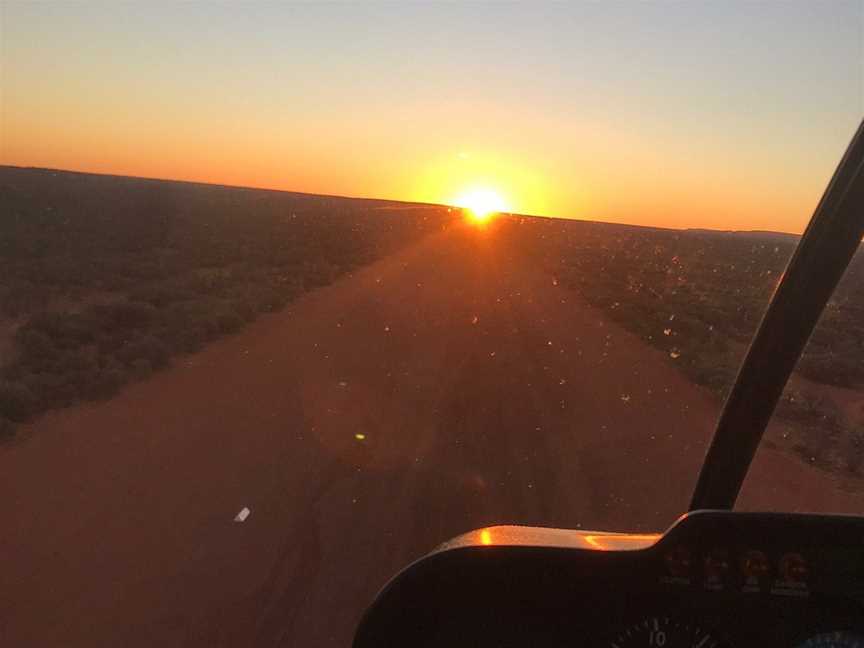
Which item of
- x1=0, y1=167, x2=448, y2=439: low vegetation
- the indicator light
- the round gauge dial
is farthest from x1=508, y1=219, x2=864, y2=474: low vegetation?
x1=0, y1=167, x2=448, y2=439: low vegetation

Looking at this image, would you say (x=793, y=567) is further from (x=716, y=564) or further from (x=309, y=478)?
(x=309, y=478)

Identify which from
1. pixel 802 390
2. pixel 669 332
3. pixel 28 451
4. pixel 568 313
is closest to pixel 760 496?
pixel 802 390

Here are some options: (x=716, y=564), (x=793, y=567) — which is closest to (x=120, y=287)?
(x=716, y=564)

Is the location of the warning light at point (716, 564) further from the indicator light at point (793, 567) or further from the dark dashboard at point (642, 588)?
the indicator light at point (793, 567)

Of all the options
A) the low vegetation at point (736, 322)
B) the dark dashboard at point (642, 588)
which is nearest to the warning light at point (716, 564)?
the dark dashboard at point (642, 588)

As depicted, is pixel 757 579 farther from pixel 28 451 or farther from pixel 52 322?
pixel 52 322

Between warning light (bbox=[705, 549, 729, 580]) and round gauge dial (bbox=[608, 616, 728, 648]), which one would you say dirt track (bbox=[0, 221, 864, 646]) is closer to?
round gauge dial (bbox=[608, 616, 728, 648])

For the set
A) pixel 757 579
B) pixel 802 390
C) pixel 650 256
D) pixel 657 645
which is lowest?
pixel 650 256

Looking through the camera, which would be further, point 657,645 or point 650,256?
point 650,256

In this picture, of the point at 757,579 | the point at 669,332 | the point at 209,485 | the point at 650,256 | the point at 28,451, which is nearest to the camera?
the point at 757,579
